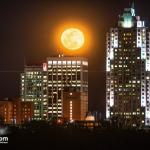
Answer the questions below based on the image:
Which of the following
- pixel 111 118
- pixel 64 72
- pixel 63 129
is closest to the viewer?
pixel 63 129

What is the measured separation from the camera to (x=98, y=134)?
13912 centimetres

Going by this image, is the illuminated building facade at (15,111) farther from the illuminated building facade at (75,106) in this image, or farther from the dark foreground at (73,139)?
the dark foreground at (73,139)

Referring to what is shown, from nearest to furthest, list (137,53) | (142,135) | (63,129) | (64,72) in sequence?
1. (142,135)
2. (63,129)
3. (137,53)
4. (64,72)

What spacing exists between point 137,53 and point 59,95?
21190mm

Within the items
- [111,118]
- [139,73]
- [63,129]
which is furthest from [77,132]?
[139,73]

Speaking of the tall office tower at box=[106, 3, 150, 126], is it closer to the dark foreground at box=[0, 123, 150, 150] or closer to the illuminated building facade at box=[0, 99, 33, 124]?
the illuminated building facade at box=[0, 99, 33, 124]

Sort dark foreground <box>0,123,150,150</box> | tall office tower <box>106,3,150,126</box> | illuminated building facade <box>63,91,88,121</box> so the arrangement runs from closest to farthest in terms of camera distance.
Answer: dark foreground <box>0,123,150,150</box> → tall office tower <box>106,3,150,126</box> → illuminated building facade <box>63,91,88,121</box>

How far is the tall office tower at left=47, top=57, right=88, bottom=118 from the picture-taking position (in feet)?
632

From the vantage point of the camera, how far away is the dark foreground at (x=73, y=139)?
110938 millimetres

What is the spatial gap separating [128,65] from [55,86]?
768 inches

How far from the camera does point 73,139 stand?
12369 cm

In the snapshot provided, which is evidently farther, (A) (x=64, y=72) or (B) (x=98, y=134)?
(A) (x=64, y=72)

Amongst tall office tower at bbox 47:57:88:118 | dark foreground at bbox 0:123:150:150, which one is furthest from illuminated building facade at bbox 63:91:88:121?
A: dark foreground at bbox 0:123:150:150

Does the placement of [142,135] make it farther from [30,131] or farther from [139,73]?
[139,73]
